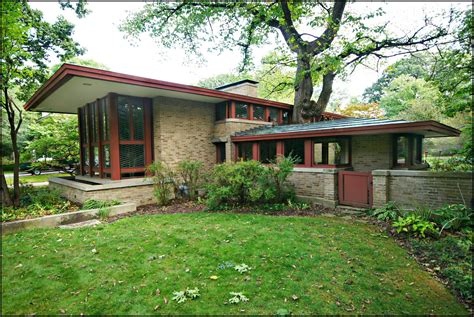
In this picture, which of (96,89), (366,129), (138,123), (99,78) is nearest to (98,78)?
(99,78)

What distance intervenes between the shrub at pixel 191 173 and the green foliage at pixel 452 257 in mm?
6857

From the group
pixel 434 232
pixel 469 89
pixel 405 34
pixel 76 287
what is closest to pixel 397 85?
pixel 405 34

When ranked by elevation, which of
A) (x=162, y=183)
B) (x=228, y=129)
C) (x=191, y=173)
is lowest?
(x=162, y=183)

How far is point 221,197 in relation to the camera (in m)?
8.05

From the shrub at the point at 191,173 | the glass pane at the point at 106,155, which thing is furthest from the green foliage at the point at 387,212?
the glass pane at the point at 106,155

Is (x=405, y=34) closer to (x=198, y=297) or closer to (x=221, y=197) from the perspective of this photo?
(x=221, y=197)

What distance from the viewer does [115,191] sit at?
8.71 meters

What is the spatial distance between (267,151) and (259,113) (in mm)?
3522

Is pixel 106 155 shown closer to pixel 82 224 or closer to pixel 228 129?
pixel 82 224

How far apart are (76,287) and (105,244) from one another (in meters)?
1.58

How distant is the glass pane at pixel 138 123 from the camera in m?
10.2

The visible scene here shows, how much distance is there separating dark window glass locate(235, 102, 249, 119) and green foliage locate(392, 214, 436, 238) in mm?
8553

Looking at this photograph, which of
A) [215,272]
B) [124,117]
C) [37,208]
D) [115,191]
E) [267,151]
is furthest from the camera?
[267,151]

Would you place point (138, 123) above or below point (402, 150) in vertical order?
above
